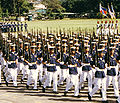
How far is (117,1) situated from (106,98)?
196 feet

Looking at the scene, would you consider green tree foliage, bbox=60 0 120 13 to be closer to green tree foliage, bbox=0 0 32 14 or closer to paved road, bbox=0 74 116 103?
green tree foliage, bbox=0 0 32 14

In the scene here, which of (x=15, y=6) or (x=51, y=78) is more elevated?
(x=15, y=6)

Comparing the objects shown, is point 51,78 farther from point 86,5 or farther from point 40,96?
point 86,5

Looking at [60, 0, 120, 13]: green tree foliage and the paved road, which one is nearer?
the paved road

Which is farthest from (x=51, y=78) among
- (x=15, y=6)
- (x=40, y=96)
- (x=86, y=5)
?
(x=15, y=6)

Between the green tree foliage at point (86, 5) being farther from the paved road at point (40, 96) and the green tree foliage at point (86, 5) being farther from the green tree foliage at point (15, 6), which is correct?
the paved road at point (40, 96)

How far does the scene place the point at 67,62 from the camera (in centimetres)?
1107

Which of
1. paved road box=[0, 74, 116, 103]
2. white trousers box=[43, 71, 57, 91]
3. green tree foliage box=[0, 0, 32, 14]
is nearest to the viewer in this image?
paved road box=[0, 74, 116, 103]

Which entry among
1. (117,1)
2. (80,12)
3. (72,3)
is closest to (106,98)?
(117,1)

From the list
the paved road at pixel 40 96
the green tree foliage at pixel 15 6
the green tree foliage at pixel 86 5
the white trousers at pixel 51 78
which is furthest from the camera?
the green tree foliage at pixel 15 6

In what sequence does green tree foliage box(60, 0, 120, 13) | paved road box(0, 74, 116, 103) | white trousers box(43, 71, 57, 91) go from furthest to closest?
green tree foliage box(60, 0, 120, 13) < white trousers box(43, 71, 57, 91) < paved road box(0, 74, 116, 103)

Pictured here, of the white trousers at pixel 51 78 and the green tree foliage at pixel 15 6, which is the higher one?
the green tree foliage at pixel 15 6

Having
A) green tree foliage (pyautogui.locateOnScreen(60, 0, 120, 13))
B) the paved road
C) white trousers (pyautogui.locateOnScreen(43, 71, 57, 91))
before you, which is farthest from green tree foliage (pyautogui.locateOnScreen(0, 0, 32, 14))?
white trousers (pyautogui.locateOnScreen(43, 71, 57, 91))

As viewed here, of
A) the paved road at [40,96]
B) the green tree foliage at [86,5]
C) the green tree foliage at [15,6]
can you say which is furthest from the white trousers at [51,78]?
the green tree foliage at [15,6]
